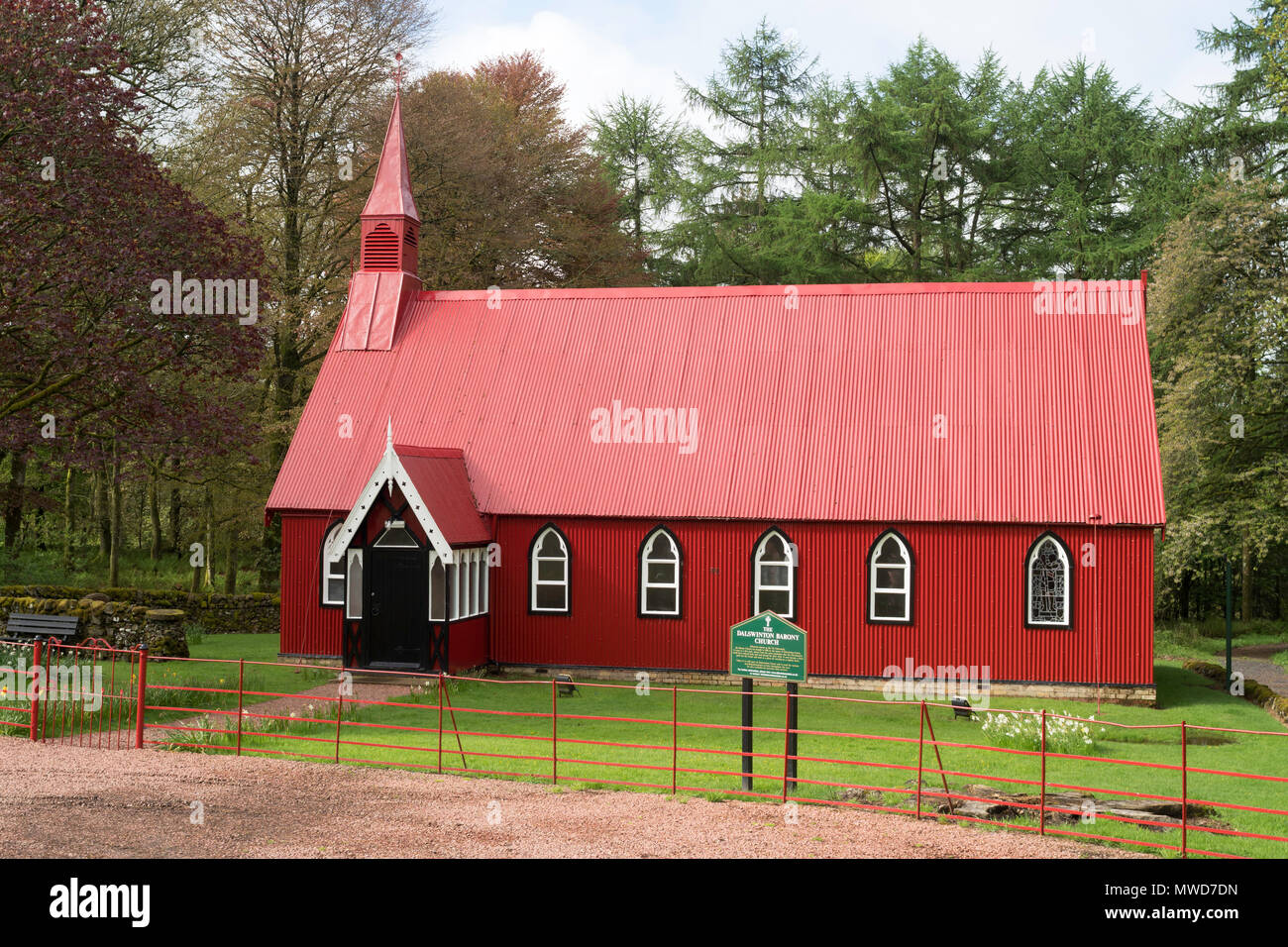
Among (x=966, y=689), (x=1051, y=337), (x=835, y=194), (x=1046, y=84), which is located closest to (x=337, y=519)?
(x=966, y=689)

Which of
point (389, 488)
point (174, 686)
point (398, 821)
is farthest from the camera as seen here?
point (389, 488)

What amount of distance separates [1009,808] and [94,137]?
59.8ft

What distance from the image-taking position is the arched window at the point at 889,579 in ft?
74.8

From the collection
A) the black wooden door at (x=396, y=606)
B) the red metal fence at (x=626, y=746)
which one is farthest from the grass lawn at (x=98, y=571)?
the red metal fence at (x=626, y=746)

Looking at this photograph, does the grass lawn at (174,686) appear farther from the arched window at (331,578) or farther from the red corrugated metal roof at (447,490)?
the red corrugated metal roof at (447,490)

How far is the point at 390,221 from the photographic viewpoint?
96.4 feet

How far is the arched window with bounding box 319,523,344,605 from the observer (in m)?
24.9

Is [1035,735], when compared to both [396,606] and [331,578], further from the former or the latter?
[331,578]

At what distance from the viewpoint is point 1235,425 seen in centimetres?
3148

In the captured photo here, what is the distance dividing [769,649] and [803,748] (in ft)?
12.3

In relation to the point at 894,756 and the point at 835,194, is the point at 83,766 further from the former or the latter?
the point at 835,194

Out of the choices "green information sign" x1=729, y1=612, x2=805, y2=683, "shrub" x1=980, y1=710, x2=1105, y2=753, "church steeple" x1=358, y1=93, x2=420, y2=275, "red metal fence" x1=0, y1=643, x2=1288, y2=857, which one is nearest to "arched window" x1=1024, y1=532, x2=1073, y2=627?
"red metal fence" x1=0, y1=643, x2=1288, y2=857

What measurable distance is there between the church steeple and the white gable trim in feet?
28.7

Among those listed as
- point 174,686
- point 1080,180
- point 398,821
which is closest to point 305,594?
point 174,686
